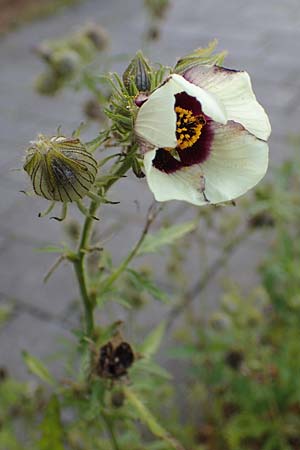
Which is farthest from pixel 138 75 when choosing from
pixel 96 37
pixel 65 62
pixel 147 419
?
pixel 96 37

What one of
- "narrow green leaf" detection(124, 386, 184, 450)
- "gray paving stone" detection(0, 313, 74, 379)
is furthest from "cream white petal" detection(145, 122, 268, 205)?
"gray paving stone" detection(0, 313, 74, 379)

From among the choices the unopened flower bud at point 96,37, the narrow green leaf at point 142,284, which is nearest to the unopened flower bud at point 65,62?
the unopened flower bud at point 96,37

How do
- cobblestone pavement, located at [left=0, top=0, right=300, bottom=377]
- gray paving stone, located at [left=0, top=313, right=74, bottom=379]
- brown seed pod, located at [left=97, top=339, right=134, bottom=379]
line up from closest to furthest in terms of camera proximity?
brown seed pod, located at [left=97, top=339, right=134, bottom=379], gray paving stone, located at [left=0, top=313, right=74, bottom=379], cobblestone pavement, located at [left=0, top=0, right=300, bottom=377]

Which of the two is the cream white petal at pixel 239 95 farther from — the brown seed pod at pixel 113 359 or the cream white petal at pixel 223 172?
the brown seed pod at pixel 113 359

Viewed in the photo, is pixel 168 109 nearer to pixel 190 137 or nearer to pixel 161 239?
pixel 190 137

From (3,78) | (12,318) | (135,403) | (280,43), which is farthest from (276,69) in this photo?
(135,403)

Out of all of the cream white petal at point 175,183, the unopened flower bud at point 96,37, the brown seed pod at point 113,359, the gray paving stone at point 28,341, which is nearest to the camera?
the cream white petal at point 175,183

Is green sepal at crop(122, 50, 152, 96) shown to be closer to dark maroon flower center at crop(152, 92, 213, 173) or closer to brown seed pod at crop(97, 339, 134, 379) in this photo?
dark maroon flower center at crop(152, 92, 213, 173)
